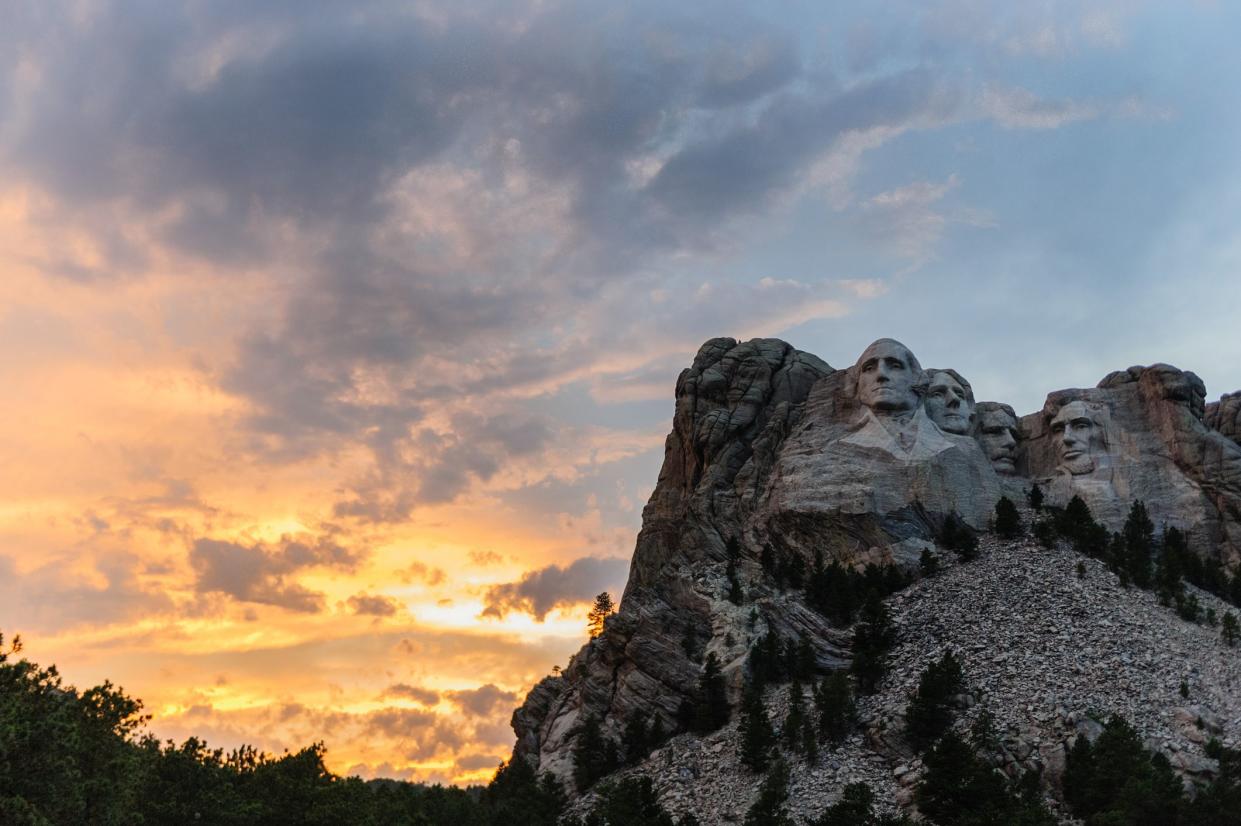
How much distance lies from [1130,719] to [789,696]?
14868mm

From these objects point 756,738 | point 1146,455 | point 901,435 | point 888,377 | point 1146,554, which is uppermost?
point 888,377

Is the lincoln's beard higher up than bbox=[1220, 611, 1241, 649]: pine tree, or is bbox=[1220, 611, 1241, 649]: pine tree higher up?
the lincoln's beard

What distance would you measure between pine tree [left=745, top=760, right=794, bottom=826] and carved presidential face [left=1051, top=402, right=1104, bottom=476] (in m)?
32.0

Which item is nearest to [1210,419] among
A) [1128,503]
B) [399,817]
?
[1128,503]

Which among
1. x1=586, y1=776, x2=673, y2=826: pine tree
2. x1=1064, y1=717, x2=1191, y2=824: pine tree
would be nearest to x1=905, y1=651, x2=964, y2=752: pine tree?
x1=1064, y1=717, x2=1191, y2=824: pine tree

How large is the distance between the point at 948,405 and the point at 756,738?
30.5m

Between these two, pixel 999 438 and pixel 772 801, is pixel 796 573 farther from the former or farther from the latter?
pixel 772 801

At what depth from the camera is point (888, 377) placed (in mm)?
82438

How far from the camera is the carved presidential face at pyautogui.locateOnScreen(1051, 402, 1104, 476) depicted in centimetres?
8219

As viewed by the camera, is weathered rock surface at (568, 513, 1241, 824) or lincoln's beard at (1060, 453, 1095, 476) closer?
weathered rock surface at (568, 513, 1241, 824)

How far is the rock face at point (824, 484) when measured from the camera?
7244 centimetres

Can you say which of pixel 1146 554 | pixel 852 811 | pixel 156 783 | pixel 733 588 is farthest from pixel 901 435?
pixel 156 783

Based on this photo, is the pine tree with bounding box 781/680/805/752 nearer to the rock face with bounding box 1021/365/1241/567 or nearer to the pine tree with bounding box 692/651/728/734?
the pine tree with bounding box 692/651/728/734

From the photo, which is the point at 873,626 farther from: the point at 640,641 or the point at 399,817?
the point at 399,817
